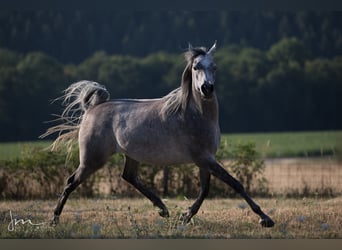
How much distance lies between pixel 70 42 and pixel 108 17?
2.72m

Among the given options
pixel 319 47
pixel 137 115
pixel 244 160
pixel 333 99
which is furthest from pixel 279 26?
pixel 137 115

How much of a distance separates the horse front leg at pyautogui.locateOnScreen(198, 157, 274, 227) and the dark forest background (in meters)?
20.2

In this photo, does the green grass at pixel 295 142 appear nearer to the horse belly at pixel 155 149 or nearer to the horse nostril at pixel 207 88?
the horse belly at pixel 155 149

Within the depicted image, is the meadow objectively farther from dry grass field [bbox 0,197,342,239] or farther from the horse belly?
the horse belly

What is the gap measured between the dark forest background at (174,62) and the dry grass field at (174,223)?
18.4 meters

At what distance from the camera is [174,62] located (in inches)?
1527

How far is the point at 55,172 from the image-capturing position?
12.1 m

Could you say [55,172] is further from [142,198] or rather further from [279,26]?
[279,26]

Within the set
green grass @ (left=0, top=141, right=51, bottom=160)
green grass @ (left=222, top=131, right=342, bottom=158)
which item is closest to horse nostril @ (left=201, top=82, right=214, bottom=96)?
green grass @ (left=0, top=141, right=51, bottom=160)

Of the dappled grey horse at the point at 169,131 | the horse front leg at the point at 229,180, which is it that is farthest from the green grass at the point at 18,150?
the horse front leg at the point at 229,180

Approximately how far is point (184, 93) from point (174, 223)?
153 centimetres

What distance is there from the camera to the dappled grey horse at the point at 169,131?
8242 mm

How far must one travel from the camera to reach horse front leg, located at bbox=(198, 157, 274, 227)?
7938mm

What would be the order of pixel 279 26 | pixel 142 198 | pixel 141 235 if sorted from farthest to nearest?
pixel 279 26, pixel 142 198, pixel 141 235
